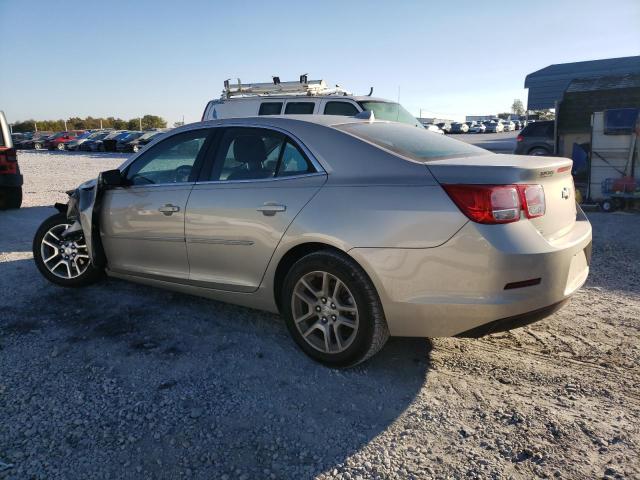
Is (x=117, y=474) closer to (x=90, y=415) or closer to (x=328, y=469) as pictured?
(x=90, y=415)

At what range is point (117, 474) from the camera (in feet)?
7.66

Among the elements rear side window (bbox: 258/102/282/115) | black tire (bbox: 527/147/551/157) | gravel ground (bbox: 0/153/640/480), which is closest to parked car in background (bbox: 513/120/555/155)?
black tire (bbox: 527/147/551/157)

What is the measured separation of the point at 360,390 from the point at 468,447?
734mm

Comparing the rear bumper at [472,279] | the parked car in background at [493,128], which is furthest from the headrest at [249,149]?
the parked car in background at [493,128]

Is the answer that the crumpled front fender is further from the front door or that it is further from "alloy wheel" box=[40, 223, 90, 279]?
"alloy wheel" box=[40, 223, 90, 279]

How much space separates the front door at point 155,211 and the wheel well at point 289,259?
2.81ft

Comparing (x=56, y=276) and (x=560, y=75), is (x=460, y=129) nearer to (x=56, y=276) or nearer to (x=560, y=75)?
(x=560, y=75)

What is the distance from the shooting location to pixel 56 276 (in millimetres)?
4820

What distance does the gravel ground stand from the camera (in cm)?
239

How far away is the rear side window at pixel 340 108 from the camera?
29.7 ft

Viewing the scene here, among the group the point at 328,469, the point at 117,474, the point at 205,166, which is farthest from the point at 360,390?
the point at 205,166

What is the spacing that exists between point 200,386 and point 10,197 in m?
8.32

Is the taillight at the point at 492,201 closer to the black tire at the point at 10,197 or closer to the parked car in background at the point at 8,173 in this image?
the parked car in background at the point at 8,173

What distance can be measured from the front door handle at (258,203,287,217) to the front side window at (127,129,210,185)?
87 centimetres
